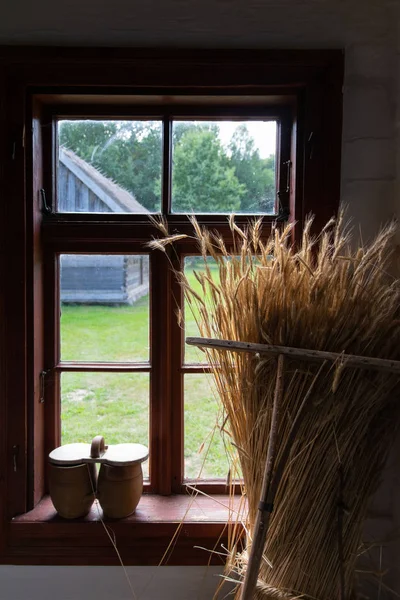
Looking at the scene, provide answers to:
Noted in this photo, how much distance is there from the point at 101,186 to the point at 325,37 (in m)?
0.70

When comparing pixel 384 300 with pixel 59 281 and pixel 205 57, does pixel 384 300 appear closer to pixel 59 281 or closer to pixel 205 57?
pixel 205 57

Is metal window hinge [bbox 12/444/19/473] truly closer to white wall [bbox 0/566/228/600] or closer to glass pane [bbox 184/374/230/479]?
white wall [bbox 0/566/228/600]

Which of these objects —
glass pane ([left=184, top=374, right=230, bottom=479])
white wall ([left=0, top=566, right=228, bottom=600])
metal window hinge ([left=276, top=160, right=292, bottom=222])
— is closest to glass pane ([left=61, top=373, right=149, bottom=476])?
glass pane ([left=184, top=374, right=230, bottom=479])

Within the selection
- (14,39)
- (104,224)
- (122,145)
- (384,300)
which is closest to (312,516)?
(384,300)

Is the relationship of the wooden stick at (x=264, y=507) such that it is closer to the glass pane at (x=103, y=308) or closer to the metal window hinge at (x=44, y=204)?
the glass pane at (x=103, y=308)

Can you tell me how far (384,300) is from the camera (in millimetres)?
928

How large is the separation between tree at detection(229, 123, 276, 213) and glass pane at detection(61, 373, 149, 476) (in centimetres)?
61

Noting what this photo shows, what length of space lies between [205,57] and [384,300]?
29.4 inches

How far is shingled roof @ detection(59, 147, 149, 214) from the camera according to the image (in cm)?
131

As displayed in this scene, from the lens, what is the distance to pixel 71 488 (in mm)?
1189

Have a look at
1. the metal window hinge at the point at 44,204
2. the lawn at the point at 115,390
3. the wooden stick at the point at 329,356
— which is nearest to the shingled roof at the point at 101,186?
the metal window hinge at the point at 44,204

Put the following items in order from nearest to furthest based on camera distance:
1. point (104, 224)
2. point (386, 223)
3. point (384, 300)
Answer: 1. point (384, 300)
2. point (386, 223)
3. point (104, 224)

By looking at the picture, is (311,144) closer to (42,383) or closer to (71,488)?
(42,383)

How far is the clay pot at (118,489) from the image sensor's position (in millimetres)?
1183
